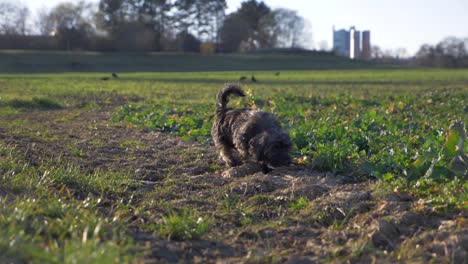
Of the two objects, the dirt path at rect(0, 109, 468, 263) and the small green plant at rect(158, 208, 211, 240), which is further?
the small green plant at rect(158, 208, 211, 240)

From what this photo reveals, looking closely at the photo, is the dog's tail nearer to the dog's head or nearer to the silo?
the dog's head

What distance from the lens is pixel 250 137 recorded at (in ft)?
24.7

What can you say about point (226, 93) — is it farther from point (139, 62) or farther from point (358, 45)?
point (358, 45)

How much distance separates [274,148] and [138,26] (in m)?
77.7

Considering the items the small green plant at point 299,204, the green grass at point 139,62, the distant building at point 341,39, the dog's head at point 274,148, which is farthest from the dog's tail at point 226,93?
the distant building at point 341,39

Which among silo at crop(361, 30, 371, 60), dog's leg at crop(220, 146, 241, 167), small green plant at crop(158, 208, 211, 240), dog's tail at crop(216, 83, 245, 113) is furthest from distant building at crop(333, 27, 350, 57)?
small green plant at crop(158, 208, 211, 240)

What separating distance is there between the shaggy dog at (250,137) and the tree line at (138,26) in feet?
245

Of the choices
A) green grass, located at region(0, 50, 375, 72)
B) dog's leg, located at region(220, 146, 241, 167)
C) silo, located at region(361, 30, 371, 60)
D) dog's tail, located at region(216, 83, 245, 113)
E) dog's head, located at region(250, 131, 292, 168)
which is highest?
silo, located at region(361, 30, 371, 60)

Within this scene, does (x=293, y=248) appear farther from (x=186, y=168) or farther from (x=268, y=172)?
(x=186, y=168)

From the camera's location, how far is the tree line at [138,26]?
80.2 metres

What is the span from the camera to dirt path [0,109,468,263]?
4281 mm

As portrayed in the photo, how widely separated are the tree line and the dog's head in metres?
75.8

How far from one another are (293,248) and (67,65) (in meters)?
62.5

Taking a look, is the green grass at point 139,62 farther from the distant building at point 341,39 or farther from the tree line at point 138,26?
the distant building at point 341,39
